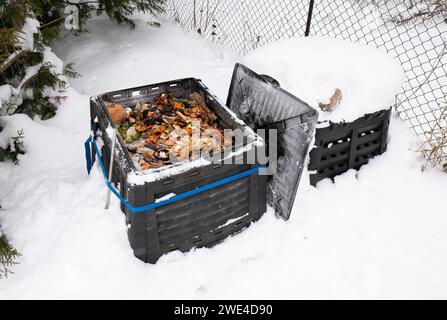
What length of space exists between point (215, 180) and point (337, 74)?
1320mm

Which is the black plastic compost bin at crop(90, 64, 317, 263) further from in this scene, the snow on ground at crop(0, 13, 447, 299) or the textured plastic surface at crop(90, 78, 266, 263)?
the snow on ground at crop(0, 13, 447, 299)

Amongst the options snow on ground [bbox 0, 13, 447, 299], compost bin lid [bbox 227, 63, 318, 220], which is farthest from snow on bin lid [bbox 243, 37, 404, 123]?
snow on ground [bbox 0, 13, 447, 299]

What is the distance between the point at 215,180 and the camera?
230 cm

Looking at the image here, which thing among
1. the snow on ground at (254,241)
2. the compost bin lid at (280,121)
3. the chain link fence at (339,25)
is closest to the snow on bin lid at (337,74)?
the compost bin lid at (280,121)

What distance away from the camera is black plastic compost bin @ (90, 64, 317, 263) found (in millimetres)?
2174

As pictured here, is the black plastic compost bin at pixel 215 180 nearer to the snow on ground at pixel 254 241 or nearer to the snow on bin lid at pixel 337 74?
the snow on ground at pixel 254 241

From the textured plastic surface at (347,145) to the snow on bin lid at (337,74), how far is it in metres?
0.08

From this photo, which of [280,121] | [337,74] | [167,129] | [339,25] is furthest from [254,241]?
[339,25]

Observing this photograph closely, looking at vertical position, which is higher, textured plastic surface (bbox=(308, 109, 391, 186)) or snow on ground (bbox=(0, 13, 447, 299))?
textured plastic surface (bbox=(308, 109, 391, 186))

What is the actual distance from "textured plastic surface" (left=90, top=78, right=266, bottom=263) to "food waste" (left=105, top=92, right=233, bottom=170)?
11 cm

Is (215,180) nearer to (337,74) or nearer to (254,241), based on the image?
(254,241)
